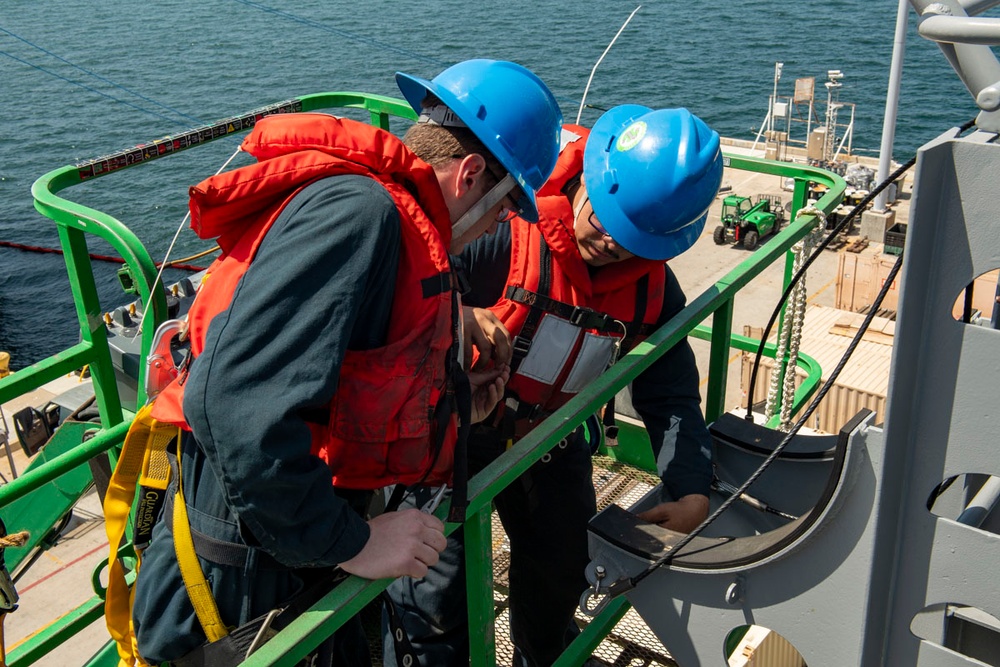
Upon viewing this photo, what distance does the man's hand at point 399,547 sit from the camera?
1.87 metres

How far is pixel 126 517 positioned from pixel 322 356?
3.44ft

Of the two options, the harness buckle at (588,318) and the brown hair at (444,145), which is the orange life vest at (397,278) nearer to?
the brown hair at (444,145)

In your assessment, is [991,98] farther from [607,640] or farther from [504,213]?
[607,640]

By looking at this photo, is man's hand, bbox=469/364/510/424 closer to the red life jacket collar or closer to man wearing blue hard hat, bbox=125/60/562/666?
man wearing blue hard hat, bbox=125/60/562/666

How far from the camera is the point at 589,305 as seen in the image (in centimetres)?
301

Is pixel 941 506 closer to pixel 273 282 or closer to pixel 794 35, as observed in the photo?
pixel 273 282

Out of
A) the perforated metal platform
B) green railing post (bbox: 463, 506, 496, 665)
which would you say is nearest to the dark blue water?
the perforated metal platform

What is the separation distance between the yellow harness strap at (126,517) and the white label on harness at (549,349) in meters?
1.14

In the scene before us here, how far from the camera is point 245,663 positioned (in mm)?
1688

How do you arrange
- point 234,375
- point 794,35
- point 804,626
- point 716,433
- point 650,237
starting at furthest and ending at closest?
1. point 794,35
2. point 716,433
3. point 650,237
4. point 804,626
5. point 234,375

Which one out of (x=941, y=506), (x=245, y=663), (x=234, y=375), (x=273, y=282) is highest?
(x=273, y=282)

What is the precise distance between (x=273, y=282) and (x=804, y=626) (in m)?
1.71

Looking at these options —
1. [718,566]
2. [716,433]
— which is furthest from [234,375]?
[716,433]

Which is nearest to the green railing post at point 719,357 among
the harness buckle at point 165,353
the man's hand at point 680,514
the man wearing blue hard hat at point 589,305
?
the man wearing blue hard hat at point 589,305
